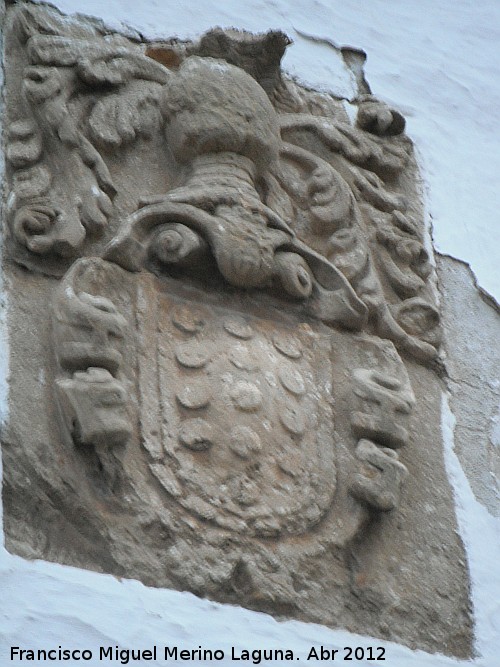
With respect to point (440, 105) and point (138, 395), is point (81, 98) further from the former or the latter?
point (440, 105)

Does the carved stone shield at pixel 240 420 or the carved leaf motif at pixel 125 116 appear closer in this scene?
the carved stone shield at pixel 240 420

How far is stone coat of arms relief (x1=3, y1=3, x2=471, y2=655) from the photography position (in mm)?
2326

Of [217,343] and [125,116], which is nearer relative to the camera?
[217,343]

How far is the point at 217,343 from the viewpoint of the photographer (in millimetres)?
2518

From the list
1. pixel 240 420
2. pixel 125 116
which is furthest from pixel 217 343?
pixel 125 116

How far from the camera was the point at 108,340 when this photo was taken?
240cm

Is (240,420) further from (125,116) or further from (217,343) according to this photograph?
(125,116)

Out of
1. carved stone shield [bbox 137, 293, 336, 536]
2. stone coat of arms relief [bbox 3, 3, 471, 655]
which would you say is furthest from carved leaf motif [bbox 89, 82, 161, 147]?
carved stone shield [bbox 137, 293, 336, 536]

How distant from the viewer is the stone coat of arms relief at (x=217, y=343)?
7.63ft

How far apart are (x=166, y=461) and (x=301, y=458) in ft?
0.71

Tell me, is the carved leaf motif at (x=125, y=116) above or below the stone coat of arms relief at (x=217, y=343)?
above

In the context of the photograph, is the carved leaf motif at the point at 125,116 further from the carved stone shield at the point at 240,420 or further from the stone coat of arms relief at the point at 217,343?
the carved stone shield at the point at 240,420

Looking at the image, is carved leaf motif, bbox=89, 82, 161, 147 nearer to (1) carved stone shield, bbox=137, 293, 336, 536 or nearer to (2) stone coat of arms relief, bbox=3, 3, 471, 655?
(2) stone coat of arms relief, bbox=3, 3, 471, 655

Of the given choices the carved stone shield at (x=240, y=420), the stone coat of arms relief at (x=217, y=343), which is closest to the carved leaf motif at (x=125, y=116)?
the stone coat of arms relief at (x=217, y=343)
